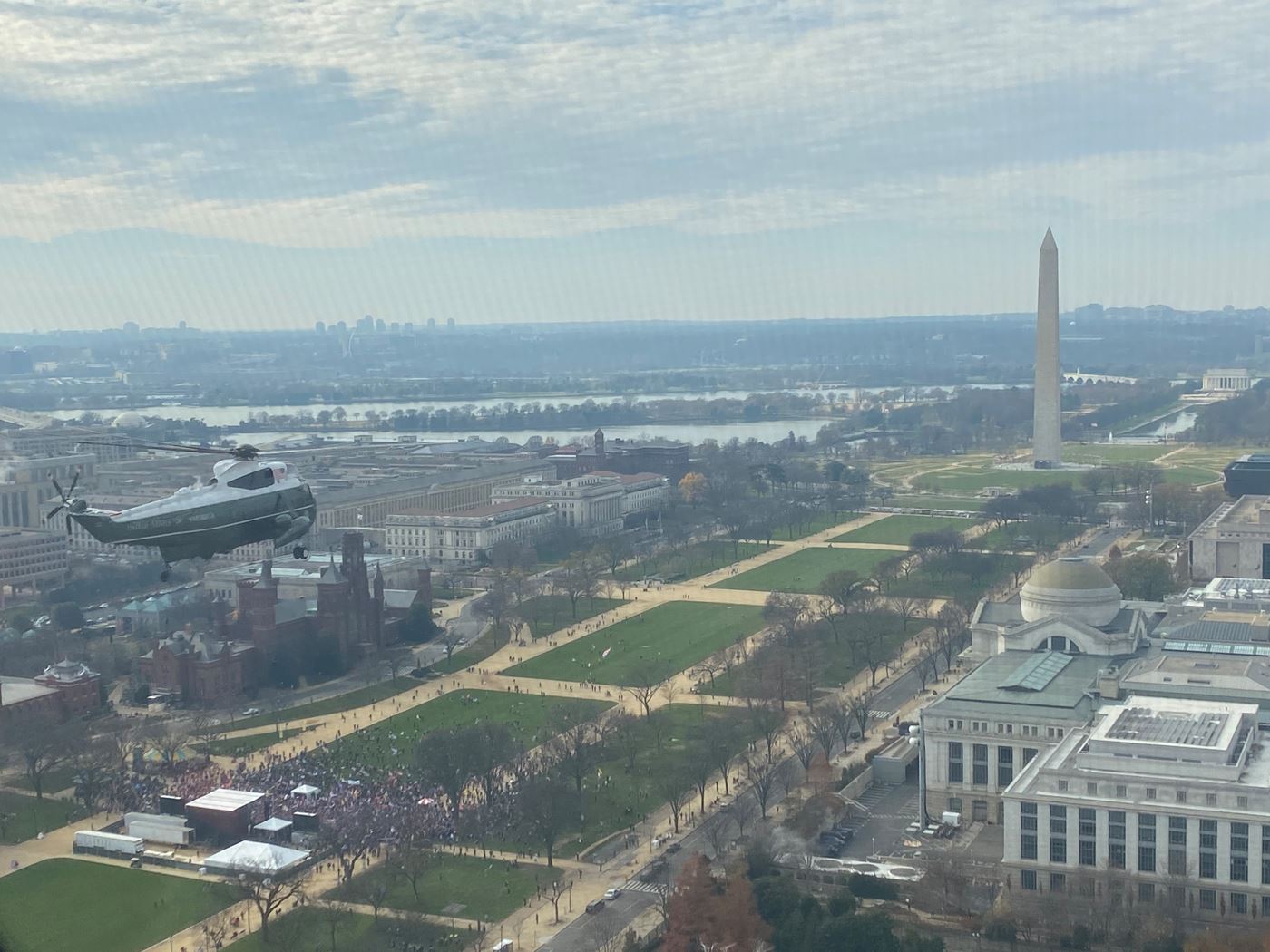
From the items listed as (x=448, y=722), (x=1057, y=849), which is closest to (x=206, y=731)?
(x=448, y=722)

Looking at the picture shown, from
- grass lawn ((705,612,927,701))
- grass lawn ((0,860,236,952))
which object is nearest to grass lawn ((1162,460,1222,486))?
grass lawn ((705,612,927,701))

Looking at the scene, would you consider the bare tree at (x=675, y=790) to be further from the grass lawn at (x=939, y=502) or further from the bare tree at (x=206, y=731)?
the grass lawn at (x=939, y=502)

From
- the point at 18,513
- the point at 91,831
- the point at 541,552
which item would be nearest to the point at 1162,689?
the point at 91,831

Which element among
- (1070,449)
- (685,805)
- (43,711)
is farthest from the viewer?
(1070,449)

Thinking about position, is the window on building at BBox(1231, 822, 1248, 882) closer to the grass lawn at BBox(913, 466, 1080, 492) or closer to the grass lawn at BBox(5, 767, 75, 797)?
the grass lawn at BBox(5, 767, 75, 797)

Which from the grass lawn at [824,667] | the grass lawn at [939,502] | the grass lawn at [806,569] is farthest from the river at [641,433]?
the grass lawn at [824,667]

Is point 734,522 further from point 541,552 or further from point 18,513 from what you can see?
point 18,513
